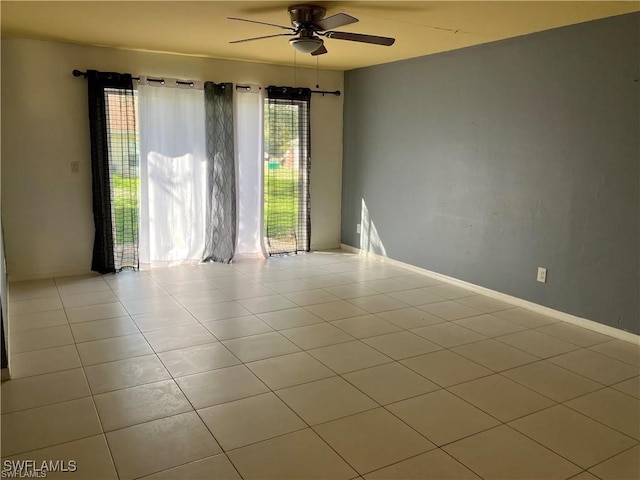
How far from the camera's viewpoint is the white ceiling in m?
3.15

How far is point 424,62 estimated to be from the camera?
4918 mm

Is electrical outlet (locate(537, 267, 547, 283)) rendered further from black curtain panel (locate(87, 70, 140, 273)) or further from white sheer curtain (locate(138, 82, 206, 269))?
black curtain panel (locate(87, 70, 140, 273))

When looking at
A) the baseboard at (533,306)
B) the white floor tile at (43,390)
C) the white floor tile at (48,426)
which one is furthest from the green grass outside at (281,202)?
the white floor tile at (48,426)

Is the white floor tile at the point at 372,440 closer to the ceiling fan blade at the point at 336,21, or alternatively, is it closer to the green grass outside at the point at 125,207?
the ceiling fan blade at the point at 336,21

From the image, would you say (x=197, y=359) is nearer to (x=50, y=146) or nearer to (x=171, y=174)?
(x=171, y=174)

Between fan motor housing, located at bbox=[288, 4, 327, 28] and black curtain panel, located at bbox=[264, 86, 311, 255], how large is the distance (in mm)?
2321

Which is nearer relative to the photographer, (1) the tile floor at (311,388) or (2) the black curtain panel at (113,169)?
(1) the tile floor at (311,388)

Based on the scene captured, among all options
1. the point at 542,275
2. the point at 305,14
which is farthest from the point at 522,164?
the point at 305,14

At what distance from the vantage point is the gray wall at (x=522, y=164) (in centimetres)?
342

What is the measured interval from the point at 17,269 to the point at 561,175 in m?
4.72

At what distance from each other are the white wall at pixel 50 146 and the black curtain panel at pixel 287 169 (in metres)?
0.97

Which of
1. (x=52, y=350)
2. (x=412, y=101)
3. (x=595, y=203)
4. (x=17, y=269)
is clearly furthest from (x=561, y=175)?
(x=17, y=269)

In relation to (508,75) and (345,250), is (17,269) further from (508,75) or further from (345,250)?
(508,75)

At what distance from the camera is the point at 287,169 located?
583 cm
